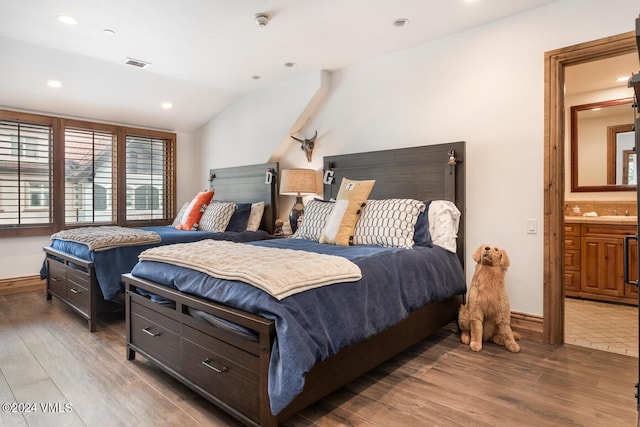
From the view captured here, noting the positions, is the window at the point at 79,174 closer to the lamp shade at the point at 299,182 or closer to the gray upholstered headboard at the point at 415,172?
the lamp shade at the point at 299,182

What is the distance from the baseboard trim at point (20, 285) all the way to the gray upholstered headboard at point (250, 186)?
93.8 inches

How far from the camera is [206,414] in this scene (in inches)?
73.8

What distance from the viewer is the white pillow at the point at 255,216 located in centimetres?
457

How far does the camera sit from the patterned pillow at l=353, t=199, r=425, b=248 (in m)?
2.89

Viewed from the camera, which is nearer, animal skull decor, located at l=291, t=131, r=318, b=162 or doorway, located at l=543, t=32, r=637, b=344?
doorway, located at l=543, t=32, r=637, b=344

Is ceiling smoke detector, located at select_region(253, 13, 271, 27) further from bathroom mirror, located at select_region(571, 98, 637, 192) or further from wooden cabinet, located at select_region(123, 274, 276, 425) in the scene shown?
bathroom mirror, located at select_region(571, 98, 637, 192)

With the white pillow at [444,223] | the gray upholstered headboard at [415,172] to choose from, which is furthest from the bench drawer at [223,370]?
the gray upholstered headboard at [415,172]

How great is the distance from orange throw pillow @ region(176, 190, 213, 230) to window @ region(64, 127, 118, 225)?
1.28 m

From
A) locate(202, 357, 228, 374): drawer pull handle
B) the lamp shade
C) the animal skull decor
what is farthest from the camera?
the animal skull decor

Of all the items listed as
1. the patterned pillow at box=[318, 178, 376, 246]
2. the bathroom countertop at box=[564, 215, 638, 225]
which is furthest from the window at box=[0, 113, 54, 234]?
the bathroom countertop at box=[564, 215, 638, 225]

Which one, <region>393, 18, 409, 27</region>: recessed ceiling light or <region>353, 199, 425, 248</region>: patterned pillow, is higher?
<region>393, 18, 409, 27</region>: recessed ceiling light

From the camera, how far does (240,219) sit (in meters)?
4.54

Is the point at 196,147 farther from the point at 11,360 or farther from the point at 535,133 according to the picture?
the point at 535,133

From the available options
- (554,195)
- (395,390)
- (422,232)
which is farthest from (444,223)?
(395,390)
